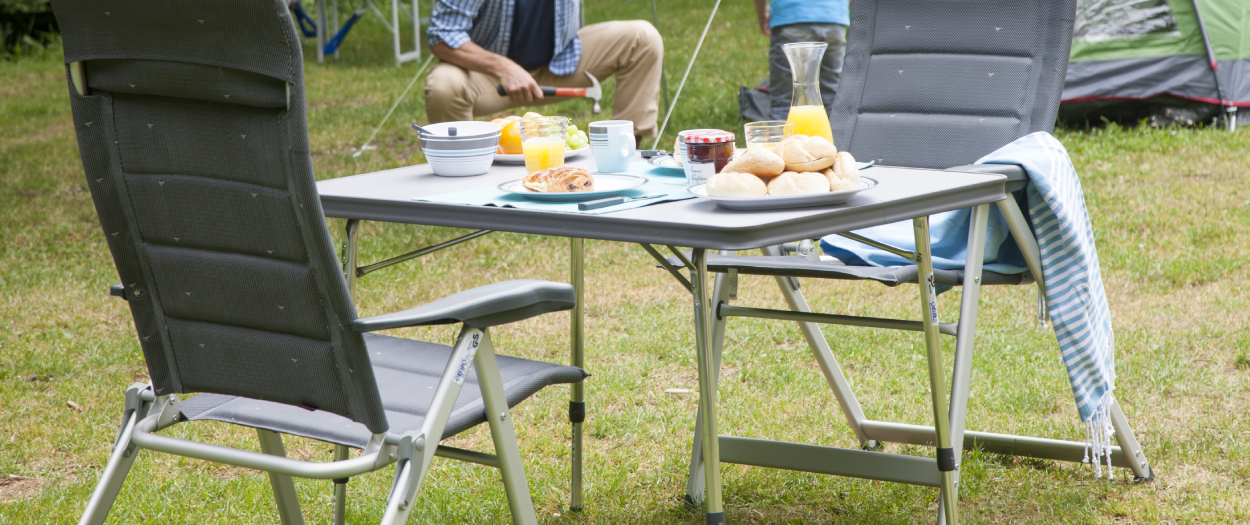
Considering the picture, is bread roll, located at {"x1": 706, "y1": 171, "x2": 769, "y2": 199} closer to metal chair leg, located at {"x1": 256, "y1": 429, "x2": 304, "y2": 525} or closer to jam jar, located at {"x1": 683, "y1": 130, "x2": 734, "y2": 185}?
jam jar, located at {"x1": 683, "y1": 130, "x2": 734, "y2": 185}

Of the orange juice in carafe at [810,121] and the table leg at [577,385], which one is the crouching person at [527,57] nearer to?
the table leg at [577,385]

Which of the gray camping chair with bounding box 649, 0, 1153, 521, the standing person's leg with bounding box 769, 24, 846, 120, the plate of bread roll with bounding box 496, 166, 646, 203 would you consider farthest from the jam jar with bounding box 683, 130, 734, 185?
the standing person's leg with bounding box 769, 24, 846, 120

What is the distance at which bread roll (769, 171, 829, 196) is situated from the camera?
1.64 metres

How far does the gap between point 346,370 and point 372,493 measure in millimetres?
1146

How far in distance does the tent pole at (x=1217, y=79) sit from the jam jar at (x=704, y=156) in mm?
4983

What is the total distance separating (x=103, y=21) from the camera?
1.41m

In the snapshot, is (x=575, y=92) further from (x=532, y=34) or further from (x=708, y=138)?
(x=708, y=138)

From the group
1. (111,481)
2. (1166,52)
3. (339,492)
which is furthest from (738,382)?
(1166,52)

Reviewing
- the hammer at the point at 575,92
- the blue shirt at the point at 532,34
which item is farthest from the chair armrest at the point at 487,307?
the blue shirt at the point at 532,34

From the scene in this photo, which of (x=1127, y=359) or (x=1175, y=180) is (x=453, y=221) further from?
(x=1175, y=180)

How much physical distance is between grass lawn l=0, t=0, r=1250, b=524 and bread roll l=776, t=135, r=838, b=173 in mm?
950

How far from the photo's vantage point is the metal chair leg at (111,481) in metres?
1.54

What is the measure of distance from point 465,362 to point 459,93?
3.38 meters

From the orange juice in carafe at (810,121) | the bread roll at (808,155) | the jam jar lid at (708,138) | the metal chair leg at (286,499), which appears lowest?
the metal chair leg at (286,499)
